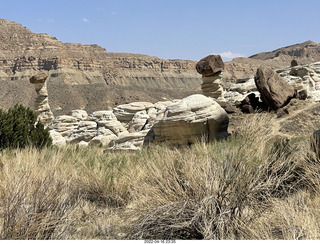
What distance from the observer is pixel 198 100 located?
43.2 feet

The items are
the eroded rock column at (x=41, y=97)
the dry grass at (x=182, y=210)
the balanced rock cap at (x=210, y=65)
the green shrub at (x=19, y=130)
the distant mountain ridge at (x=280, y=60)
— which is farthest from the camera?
the distant mountain ridge at (x=280, y=60)

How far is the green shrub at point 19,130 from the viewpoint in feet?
36.8

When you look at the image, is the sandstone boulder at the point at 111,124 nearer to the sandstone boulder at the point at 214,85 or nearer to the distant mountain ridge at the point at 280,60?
the sandstone boulder at the point at 214,85

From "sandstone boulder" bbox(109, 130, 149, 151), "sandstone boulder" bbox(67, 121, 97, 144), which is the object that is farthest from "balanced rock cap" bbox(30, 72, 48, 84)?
"sandstone boulder" bbox(109, 130, 149, 151)

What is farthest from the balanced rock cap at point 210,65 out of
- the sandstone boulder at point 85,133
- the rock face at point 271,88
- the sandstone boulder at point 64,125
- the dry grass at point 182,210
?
the dry grass at point 182,210

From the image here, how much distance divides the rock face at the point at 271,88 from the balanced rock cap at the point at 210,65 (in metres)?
5.78

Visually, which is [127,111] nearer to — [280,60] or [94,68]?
[94,68]

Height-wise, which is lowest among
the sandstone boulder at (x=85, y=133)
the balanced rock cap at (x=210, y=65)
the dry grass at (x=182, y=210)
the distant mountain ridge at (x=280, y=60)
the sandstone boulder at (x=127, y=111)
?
the sandstone boulder at (x=85, y=133)

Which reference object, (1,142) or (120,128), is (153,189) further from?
(120,128)

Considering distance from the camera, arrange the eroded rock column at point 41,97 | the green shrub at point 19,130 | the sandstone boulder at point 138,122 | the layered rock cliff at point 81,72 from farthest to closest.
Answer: the layered rock cliff at point 81,72 < the eroded rock column at point 41,97 < the sandstone boulder at point 138,122 < the green shrub at point 19,130

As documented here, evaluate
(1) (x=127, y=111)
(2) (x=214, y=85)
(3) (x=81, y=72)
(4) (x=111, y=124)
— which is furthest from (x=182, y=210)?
(3) (x=81, y=72)

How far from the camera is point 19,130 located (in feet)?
39.9

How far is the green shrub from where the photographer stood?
11227 millimetres

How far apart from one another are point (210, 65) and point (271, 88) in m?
6.50
